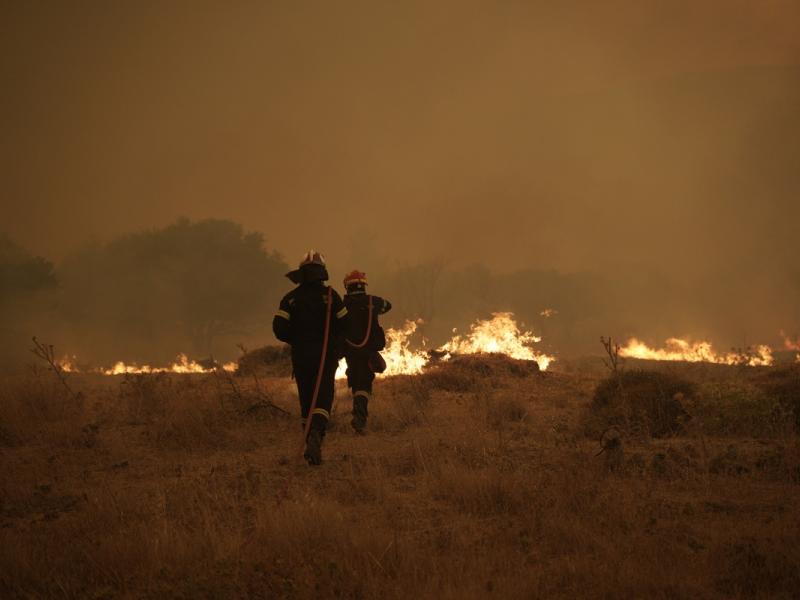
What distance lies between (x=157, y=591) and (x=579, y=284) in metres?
66.4

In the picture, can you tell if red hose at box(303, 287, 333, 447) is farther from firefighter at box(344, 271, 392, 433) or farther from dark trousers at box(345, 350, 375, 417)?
dark trousers at box(345, 350, 375, 417)

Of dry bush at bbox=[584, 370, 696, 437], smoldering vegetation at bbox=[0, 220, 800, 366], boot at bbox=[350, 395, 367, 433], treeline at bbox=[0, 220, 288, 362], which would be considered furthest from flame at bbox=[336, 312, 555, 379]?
treeline at bbox=[0, 220, 288, 362]

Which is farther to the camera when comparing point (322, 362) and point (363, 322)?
point (363, 322)

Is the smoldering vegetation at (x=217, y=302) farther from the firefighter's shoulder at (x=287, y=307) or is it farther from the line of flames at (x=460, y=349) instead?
the firefighter's shoulder at (x=287, y=307)

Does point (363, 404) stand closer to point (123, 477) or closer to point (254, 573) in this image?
point (123, 477)

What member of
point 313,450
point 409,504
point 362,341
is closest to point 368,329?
point 362,341

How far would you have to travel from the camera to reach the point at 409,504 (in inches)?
234

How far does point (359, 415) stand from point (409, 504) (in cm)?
380

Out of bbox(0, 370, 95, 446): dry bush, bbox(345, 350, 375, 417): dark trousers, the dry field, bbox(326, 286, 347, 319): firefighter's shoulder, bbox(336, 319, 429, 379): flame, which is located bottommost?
the dry field

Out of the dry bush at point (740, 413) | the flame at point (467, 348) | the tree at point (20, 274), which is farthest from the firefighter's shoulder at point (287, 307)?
the tree at point (20, 274)

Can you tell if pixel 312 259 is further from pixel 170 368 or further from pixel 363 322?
pixel 170 368

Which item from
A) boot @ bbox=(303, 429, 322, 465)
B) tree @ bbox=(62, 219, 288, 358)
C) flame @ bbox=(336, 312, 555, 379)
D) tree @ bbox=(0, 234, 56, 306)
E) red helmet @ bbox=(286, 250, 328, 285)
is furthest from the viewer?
tree @ bbox=(62, 219, 288, 358)

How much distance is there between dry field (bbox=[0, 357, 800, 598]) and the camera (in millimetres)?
4359

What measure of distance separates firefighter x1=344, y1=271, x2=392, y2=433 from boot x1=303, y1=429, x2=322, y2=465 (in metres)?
2.19
